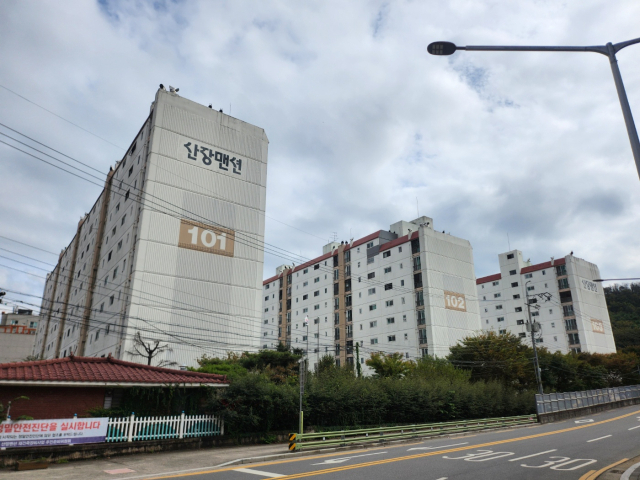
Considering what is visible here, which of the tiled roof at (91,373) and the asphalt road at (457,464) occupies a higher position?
the tiled roof at (91,373)

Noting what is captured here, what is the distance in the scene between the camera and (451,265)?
238 ft

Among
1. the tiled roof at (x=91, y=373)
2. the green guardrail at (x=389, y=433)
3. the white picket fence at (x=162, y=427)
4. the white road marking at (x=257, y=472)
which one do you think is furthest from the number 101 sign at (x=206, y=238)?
the white road marking at (x=257, y=472)

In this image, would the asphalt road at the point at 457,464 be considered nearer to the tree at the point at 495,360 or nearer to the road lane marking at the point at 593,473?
the road lane marking at the point at 593,473

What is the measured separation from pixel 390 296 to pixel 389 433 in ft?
155

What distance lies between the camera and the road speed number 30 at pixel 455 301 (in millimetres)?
69438

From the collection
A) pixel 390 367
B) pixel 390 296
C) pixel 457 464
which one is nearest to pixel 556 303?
pixel 390 296

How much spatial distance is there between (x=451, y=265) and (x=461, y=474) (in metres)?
63.2

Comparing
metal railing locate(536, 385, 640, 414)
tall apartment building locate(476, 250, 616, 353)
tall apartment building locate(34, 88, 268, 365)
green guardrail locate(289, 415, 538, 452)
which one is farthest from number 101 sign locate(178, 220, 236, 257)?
tall apartment building locate(476, 250, 616, 353)

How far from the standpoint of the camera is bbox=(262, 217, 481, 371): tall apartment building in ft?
223

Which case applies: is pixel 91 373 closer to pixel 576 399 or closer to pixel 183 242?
pixel 183 242

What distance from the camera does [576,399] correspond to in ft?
133

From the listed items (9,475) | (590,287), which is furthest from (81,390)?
(590,287)

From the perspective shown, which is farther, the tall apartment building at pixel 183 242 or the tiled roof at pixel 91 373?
the tall apartment building at pixel 183 242

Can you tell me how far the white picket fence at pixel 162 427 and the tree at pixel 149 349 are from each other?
73.1 feet
